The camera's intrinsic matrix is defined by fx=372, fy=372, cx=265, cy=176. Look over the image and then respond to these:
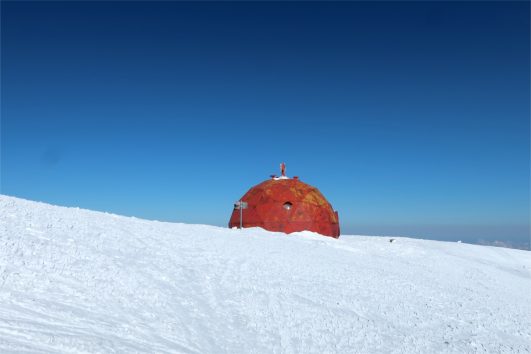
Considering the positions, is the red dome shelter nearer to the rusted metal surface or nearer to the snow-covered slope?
the rusted metal surface

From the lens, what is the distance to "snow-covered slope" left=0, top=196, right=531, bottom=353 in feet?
16.6

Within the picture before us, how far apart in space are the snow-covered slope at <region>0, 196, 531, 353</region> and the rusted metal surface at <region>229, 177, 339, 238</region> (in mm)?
7349

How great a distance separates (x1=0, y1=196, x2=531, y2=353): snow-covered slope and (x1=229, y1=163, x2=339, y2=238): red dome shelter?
24.0 ft

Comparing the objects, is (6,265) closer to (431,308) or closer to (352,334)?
(352,334)

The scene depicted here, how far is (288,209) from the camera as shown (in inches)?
808

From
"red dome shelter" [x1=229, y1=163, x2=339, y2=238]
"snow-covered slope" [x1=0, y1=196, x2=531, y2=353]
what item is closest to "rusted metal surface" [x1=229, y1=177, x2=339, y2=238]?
"red dome shelter" [x1=229, y1=163, x2=339, y2=238]

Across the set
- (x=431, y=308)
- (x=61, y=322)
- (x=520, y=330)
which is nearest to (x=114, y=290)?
(x=61, y=322)

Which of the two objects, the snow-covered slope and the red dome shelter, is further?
the red dome shelter

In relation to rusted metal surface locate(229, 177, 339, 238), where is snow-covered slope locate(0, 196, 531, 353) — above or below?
below

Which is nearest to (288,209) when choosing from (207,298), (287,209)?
(287,209)

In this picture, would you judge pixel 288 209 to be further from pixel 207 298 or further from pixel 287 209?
pixel 207 298

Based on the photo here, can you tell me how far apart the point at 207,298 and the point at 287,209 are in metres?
13.6

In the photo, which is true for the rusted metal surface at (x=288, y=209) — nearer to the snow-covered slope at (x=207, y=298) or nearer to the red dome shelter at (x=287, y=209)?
the red dome shelter at (x=287, y=209)

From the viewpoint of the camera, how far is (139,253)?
8.62 meters
